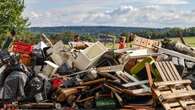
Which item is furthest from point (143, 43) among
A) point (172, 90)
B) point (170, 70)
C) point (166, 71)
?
point (172, 90)

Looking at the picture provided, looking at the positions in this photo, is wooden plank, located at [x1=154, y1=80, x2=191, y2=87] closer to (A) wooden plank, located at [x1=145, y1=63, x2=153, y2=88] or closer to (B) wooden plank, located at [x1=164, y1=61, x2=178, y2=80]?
(A) wooden plank, located at [x1=145, y1=63, x2=153, y2=88]

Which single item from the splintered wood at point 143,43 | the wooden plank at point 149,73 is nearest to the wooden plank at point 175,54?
the splintered wood at point 143,43

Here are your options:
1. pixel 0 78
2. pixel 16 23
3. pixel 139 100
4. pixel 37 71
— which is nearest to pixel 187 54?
pixel 139 100

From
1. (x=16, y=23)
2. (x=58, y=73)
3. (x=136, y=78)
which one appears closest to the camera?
(x=136, y=78)

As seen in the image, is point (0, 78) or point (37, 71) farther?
point (37, 71)

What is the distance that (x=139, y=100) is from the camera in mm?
19016

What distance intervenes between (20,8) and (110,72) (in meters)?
43.4

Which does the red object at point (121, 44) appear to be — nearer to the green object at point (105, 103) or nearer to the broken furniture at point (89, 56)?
the broken furniture at point (89, 56)

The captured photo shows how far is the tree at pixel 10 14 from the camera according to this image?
2367 inches

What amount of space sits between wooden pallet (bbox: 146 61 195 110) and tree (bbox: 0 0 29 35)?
41.3 metres

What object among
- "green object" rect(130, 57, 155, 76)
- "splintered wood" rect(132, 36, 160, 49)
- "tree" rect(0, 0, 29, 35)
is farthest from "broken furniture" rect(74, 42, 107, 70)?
"tree" rect(0, 0, 29, 35)

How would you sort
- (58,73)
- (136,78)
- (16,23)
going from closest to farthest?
(136,78)
(58,73)
(16,23)

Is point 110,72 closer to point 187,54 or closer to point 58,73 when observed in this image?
point 58,73

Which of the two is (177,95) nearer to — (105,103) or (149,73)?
(149,73)
